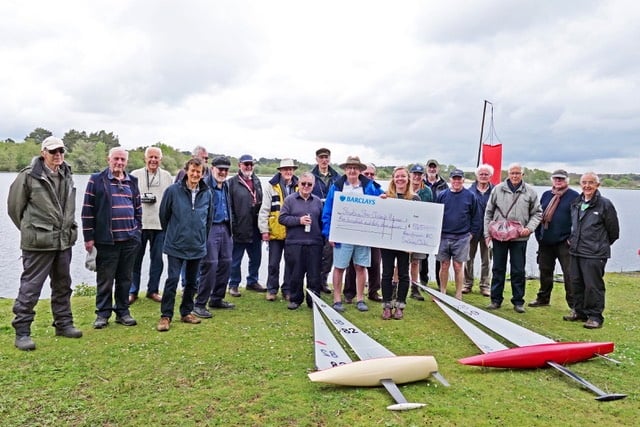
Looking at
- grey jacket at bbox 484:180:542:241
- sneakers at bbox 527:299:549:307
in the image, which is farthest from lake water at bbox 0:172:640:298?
sneakers at bbox 527:299:549:307

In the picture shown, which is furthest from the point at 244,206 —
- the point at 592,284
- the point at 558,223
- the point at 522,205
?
the point at 592,284

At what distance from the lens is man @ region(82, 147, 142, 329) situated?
547 centimetres

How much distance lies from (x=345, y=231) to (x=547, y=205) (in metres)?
3.10

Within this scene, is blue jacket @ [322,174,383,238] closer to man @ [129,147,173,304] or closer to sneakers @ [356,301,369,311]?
sneakers @ [356,301,369,311]

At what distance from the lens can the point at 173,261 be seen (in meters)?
5.66

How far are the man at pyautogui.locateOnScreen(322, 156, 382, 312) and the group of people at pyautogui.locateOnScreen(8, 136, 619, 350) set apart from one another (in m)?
0.01

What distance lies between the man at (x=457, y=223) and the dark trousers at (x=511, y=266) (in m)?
0.44

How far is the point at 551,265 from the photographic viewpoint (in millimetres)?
7480

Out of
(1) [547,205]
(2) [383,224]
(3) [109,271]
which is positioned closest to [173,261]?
(3) [109,271]

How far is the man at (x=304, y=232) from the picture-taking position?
265 inches

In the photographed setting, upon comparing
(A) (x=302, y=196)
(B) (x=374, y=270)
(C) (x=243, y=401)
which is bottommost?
(C) (x=243, y=401)

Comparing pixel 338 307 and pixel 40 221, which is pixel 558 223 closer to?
pixel 338 307

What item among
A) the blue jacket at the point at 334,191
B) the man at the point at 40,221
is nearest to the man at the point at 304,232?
the blue jacket at the point at 334,191

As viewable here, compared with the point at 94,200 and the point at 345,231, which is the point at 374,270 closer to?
the point at 345,231
